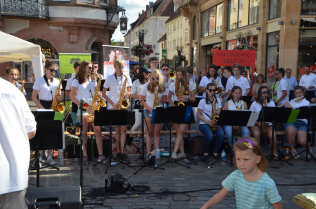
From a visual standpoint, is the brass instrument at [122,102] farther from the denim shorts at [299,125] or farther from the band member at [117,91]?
the denim shorts at [299,125]

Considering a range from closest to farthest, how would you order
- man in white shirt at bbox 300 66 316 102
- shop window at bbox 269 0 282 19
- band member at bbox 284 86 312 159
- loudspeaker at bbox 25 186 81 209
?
loudspeaker at bbox 25 186 81 209, band member at bbox 284 86 312 159, man in white shirt at bbox 300 66 316 102, shop window at bbox 269 0 282 19

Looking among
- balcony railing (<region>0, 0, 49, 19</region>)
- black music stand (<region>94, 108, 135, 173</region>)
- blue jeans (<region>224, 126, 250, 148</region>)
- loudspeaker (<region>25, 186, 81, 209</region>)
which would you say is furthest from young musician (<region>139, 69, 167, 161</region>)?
balcony railing (<region>0, 0, 49, 19</region>)

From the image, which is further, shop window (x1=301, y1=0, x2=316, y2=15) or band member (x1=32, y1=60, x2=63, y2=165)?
shop window (x1=301, y1=0, x2=316, y2=15)

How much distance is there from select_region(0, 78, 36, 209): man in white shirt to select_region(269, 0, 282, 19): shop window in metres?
15.4

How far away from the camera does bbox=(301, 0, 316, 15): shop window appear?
14859mm

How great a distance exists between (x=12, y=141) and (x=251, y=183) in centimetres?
201

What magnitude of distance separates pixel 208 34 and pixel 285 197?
21.8 meters

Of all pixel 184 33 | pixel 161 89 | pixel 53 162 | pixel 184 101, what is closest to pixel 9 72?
pixel 53 162

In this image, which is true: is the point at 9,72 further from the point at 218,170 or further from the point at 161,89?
the point at 218,170

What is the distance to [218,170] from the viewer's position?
6723 millimetres

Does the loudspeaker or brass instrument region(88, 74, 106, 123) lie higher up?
brass instrument region(88, 74, 106, 123)

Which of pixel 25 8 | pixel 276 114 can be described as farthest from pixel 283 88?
pixel 25 8

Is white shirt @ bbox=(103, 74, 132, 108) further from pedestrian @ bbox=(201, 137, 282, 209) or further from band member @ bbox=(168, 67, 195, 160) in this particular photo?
pedestrian @ bbox=(201, 137, 282, 209)

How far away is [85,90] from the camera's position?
23.3 feet
